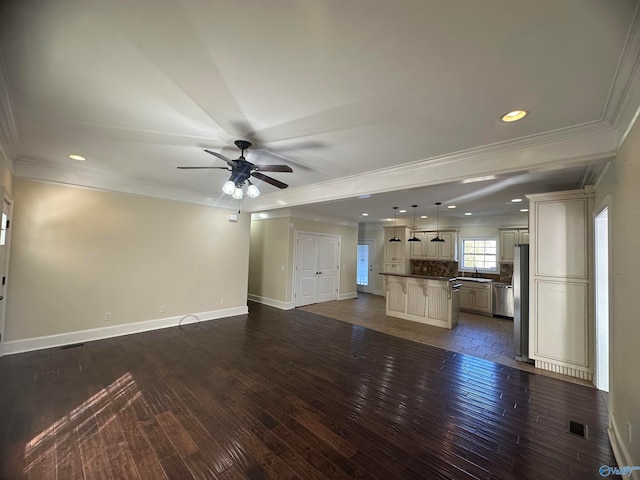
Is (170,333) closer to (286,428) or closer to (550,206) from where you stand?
(286,428)

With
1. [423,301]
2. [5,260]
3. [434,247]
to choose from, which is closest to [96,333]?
[5,260]

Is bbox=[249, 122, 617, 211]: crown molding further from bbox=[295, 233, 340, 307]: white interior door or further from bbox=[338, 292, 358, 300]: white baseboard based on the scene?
bbox=[338, 292, 358, 300]: white baseboard

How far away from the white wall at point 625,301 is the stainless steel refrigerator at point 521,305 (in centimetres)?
157

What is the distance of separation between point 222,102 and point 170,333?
421cm

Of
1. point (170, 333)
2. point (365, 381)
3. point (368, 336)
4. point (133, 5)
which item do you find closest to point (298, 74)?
point (133, 5)

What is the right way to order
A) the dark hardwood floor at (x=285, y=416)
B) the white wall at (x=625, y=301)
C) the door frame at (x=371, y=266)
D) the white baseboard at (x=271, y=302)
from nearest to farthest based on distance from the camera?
1. the white wall at (x=625, y=301)
2. the dark hardwood floor at (x=285, y=416)
3. the white baseboard at (x=271, y=302)
4. the door frame at (x=371, y=266)

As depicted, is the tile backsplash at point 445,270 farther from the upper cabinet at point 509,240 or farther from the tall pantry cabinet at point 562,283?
the tall pantry cabinet at point 562,283

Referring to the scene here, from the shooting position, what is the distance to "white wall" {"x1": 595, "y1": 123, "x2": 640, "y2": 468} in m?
1.66

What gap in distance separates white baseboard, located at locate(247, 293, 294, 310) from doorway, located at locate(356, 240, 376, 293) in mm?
3777

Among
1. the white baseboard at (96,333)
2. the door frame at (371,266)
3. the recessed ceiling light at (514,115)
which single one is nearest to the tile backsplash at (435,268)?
the door frame at (371,266)

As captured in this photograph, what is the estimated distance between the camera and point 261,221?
7508 millimetres

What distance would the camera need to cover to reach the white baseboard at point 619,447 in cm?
171

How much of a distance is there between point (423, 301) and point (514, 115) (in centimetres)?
434

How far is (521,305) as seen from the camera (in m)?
3.89
